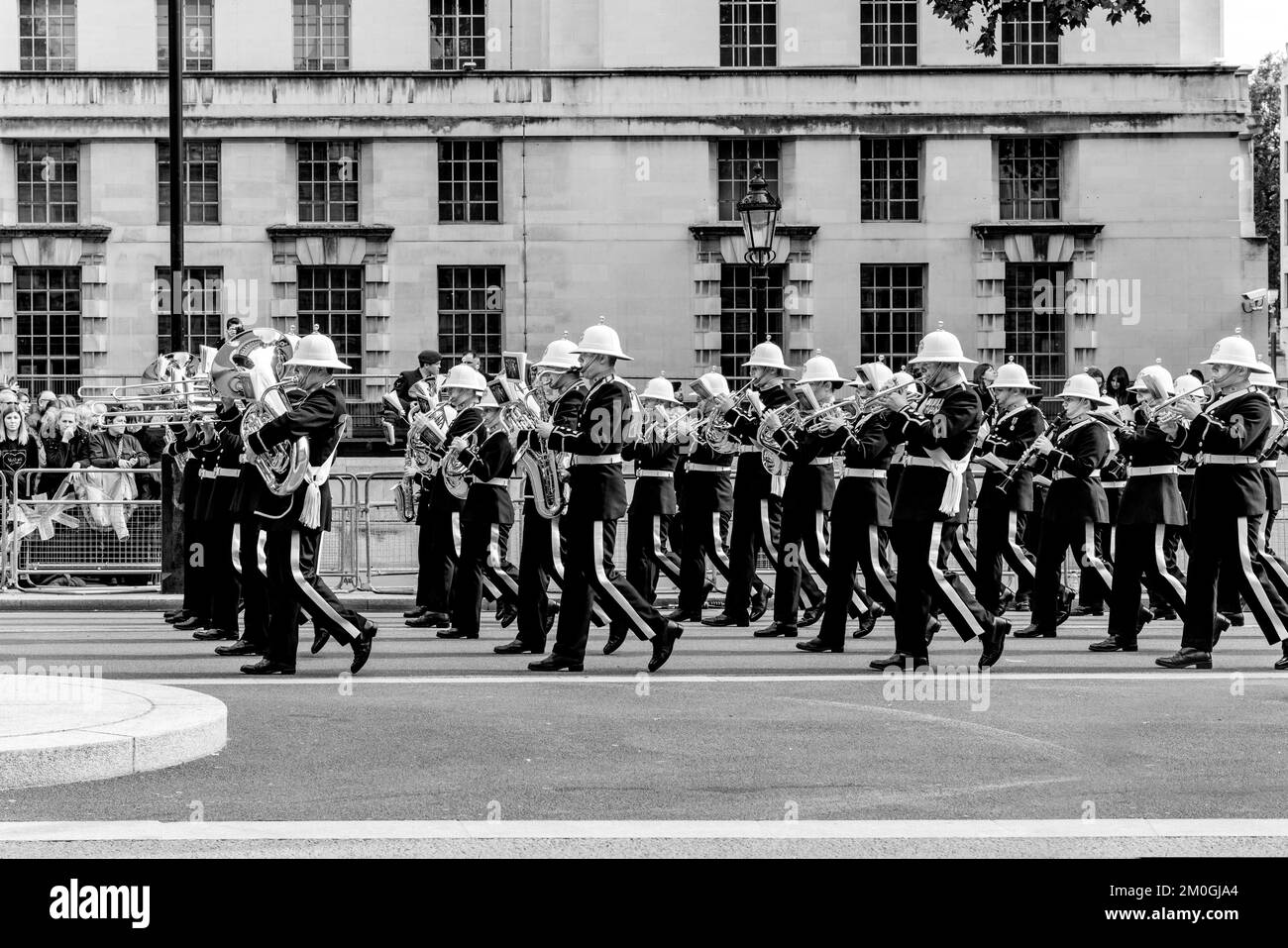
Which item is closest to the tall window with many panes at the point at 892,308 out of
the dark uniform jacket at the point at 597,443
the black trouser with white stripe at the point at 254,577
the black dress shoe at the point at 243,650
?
the black trouser with white stripe at the point at 254,577

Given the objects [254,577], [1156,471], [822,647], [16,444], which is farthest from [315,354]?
[16,444]

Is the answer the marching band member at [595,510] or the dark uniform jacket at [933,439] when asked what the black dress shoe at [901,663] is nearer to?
the dark uniform jacket at [933,439]

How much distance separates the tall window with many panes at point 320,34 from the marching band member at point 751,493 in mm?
25507

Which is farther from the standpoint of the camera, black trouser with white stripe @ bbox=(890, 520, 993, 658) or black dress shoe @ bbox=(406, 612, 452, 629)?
black dress shoe @ bbox=(406, 612, 452, 629)

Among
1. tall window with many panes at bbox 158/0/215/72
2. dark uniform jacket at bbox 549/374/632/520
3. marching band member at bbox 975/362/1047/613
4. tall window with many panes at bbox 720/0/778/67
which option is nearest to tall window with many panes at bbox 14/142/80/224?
tall window with many panes at bbox 158/0/215/72

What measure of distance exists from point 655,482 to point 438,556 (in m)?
2.12

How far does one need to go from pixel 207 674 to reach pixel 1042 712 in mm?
5451

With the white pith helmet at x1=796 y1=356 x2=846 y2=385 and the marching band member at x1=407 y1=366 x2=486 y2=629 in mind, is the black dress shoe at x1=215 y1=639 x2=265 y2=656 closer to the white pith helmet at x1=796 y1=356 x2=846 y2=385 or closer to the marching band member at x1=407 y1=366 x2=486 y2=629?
the marching band member at x1=407 y1=366 x2=486 y2=629

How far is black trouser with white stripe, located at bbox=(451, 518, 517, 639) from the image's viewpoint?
614 inches

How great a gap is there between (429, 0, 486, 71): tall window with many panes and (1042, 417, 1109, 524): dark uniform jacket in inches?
1040

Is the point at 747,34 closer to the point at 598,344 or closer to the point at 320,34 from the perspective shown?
the point at 320,34

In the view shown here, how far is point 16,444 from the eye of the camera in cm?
2128
